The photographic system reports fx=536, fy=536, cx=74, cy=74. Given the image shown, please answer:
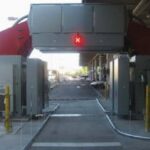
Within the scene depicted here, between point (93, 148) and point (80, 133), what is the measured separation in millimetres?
3085

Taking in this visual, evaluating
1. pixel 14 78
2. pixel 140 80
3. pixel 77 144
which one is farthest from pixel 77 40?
pixel 77 144

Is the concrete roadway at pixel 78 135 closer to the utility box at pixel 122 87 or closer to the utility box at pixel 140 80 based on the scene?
the utility box at pixel 122 87

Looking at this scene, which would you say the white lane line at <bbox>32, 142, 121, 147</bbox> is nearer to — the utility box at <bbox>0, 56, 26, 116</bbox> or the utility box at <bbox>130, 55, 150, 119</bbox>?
the utility box at <bbox>0, 56, 26, 116</bbox>

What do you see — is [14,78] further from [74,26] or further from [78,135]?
[78,135]

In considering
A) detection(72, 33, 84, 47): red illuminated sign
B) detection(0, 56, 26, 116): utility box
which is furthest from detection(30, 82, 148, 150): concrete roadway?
detection(72, 33, 84, 47): red illuminated sign

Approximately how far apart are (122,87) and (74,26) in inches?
121

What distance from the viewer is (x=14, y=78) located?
2114 centimetres

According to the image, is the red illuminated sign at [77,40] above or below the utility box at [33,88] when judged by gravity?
above

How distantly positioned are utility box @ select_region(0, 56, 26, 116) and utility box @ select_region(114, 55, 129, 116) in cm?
384

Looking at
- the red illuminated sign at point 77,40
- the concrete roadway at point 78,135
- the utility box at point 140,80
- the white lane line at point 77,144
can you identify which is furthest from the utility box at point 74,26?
the white lane line at point 77,144

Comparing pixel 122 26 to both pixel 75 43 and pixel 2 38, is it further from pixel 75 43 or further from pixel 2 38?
pixel 2 38

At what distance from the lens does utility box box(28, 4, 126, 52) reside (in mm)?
21156

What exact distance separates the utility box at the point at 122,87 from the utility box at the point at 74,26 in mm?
737

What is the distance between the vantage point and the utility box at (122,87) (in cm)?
2088
